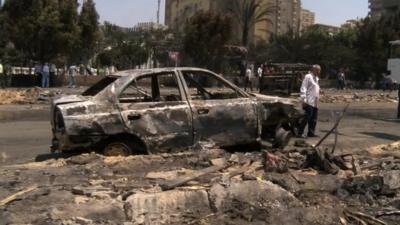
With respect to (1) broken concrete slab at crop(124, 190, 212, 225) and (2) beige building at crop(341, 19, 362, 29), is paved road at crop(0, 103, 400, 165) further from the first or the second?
(2) beige building at crop(341, 19, 362, 29)

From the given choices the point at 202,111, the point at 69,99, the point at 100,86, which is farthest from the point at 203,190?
the point at 100,86

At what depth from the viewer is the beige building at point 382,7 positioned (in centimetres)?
10046

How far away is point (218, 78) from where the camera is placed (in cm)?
1095

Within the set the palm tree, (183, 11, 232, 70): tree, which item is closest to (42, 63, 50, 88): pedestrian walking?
(183, 11, 232, 70): tree

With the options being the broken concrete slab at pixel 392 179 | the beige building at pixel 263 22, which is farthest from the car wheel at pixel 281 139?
the beige building at pixel 263 22

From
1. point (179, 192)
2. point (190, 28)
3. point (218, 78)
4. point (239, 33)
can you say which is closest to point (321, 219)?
point (179, 192)

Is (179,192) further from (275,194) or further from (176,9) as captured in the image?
(176,9)

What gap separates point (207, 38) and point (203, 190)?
37.4m

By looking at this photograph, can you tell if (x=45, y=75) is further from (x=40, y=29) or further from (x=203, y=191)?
(x=203, y=191)

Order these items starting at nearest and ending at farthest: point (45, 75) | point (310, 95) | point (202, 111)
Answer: point (202, 111), point (310, 95), point (45, 75)

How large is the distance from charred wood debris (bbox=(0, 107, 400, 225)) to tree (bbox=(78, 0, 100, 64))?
105ft

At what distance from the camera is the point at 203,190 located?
723cm

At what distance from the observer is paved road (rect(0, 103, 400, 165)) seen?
486 inches

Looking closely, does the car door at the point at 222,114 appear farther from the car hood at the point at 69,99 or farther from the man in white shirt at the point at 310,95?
the man in white shirt at the point at 310,95
